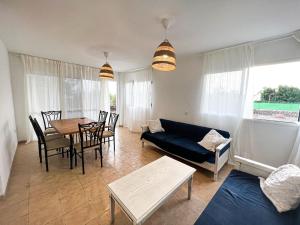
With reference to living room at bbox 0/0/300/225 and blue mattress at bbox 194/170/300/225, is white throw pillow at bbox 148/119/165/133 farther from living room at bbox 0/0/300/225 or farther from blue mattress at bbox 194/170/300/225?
blue mattress at bbox 194/170/300/225

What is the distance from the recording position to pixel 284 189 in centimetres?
122

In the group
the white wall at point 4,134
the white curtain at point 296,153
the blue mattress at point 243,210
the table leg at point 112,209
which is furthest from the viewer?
the white curtain at point 296,153

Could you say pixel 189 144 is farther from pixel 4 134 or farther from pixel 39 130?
pixel 4 134

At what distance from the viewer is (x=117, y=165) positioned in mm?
2693

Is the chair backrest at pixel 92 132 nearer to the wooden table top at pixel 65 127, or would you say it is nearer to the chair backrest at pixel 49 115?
the wooden table top at pixel 65 127

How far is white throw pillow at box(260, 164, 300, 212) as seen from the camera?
1158mm

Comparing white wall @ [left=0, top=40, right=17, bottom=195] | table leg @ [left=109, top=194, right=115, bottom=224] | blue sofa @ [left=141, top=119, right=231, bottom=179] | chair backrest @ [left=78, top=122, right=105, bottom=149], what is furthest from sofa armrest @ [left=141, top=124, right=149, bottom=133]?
white wall @ [left=0, top=40, right=17, bottom=195]

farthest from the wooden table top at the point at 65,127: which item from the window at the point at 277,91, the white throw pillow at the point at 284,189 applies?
the window at the point at 277,91

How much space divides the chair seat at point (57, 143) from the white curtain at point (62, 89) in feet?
6.33

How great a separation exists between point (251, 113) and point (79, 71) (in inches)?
201

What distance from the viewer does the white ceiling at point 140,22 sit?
Result: 1.52 metres

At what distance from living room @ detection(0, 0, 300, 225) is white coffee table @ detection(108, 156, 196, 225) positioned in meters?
0.01

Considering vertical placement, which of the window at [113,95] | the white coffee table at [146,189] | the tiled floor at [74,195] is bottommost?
the tiled floor at [74,195]

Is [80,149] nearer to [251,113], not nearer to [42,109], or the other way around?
[42,109]
